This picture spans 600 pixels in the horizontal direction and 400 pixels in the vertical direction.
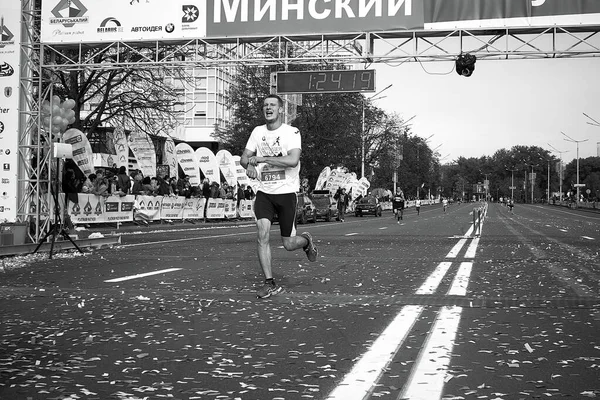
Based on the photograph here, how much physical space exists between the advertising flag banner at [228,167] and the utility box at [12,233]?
24685 millimetres

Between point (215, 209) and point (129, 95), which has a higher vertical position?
point (129, 95)

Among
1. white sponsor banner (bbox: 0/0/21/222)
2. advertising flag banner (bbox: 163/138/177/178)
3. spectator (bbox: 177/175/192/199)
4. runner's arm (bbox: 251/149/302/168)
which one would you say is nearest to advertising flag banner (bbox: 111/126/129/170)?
spectator (bbox: 177/175/192/199)

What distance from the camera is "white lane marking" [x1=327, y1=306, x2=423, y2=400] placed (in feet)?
12.5

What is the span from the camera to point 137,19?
20422 mm

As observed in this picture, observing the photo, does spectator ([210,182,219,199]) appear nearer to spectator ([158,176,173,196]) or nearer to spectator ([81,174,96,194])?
spectator ([158,176,173,196])

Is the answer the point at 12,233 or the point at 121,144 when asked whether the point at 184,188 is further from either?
the point at 12,233

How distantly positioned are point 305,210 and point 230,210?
3.86 metres

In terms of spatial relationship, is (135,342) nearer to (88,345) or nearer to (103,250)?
(88,345)

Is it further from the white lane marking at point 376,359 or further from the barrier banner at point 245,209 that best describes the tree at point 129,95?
the white lane marking at point 376,359

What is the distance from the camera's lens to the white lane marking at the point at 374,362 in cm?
380

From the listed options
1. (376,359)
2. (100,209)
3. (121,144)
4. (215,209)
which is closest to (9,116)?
(100,209)

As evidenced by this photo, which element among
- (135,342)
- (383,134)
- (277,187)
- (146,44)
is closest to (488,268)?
(277,187)

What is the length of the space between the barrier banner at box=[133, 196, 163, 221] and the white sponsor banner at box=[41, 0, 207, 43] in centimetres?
834

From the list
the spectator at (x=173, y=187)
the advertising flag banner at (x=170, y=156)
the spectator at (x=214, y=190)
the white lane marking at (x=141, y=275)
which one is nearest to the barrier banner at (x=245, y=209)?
the spectator at (x=214, y=190)
